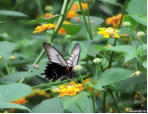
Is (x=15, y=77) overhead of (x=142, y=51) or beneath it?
beneath

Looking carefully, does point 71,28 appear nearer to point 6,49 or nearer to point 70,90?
point 6,49

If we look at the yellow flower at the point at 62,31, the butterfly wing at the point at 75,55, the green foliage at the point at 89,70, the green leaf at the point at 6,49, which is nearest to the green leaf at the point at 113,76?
the green foliage at the point at 89,70

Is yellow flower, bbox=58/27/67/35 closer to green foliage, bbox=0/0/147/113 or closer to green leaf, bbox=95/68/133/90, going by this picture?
green foliage, bbox=0/0/147/113

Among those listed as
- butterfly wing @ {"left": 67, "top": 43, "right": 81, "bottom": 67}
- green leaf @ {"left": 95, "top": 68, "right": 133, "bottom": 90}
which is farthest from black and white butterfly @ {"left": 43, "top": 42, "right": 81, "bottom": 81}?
green leaf @ {"left": 95, "top": 68, "right": 133, "bottom": 90}

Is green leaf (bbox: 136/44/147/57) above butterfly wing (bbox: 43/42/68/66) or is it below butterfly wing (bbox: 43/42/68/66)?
above

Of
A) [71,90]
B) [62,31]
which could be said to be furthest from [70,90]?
[62,31]

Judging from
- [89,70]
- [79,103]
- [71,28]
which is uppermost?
[71,28]

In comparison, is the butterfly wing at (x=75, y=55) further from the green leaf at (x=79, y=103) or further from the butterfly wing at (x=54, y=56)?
the green leaf at (x=79, y=103)

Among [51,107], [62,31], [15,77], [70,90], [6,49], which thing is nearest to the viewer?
[70,90]
